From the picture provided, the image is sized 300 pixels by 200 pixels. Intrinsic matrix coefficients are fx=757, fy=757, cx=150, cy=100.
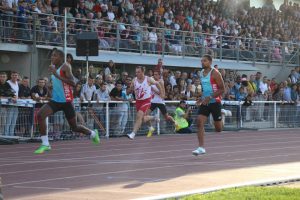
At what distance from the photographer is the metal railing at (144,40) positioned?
24148 mm

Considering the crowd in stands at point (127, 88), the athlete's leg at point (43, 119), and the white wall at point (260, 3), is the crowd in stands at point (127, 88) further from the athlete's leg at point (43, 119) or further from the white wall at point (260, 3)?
the white wall at point (260, 3)

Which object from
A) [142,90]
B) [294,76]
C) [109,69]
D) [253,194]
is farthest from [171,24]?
[253,194]

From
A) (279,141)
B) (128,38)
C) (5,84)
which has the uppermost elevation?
(128,38)

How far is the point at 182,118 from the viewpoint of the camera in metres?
25.3

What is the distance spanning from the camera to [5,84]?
66.0ft

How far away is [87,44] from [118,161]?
8.97 metres

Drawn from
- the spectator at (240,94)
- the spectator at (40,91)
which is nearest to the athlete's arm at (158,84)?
the spectator at (40,91)

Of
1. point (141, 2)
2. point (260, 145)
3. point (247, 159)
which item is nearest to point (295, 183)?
point (247, 159)

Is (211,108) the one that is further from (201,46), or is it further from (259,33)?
(259,33)

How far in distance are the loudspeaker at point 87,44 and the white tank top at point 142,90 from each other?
287 cm

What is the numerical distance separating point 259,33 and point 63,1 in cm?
1748

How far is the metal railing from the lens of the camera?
24.1 metres

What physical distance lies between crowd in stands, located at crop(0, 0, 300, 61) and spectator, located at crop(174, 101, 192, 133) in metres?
3.92

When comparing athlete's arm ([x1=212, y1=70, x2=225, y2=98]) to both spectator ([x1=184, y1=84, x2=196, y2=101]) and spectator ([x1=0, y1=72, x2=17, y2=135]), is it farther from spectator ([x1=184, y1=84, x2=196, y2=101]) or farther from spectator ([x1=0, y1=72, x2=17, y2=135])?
spectator ([x1=184, y1=84, x2=196, y2=101])
